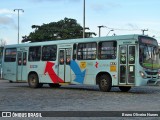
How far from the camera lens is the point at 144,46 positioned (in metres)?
21.2

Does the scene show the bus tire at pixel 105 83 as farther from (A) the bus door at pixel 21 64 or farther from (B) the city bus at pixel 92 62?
(A) the bus door at pixel 21 64

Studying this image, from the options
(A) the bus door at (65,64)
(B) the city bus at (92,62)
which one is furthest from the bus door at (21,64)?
(A) the bus door at (65,64)

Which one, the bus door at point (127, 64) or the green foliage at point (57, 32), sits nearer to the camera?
the bus door at point (127, 64)

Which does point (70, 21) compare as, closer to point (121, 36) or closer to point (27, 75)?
point (27, 75)

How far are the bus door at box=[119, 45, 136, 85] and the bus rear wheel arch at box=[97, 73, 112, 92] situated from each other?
0.75m

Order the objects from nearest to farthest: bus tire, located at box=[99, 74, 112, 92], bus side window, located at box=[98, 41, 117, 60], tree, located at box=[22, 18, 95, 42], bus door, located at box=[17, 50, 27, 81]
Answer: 1. bus side window, located at box=[98, 41, 117, 60]
2. bus tire, located at box=[99, 74, 112, 92]
3. bus door, located at box=[17, 50, 27, 81]
4. tree, located at box=[22, 18, 95, 42]

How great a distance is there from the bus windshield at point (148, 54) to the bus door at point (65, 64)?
4.67 metres

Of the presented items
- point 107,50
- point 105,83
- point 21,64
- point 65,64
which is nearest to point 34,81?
point 21,64

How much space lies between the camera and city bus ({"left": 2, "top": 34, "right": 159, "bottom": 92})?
20.9 meters

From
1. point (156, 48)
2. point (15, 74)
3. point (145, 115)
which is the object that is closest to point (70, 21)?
point (15, 74)

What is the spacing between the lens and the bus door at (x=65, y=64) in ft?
78.5

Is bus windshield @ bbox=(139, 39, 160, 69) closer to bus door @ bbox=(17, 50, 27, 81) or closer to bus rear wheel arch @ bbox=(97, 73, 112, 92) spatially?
bus rear wheel arch @ bbox=(97, 73, 112, 92)

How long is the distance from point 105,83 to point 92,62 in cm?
147

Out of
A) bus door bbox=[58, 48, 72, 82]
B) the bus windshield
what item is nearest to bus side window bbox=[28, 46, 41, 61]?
bus door bbox=[58, 48, 72, 82]
